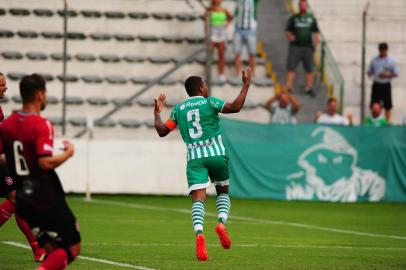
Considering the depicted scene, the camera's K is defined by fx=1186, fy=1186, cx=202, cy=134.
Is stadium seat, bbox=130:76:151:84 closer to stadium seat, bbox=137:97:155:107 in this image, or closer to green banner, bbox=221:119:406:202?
stadium seat, bbox=137:97:155:107

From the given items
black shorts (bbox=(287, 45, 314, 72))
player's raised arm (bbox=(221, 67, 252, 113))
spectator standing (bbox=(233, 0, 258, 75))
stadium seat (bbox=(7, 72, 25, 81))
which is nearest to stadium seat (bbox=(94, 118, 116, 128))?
stadium seat (bbox=(7, 72, 25, 81))

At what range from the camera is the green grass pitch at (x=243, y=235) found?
41.5 feet

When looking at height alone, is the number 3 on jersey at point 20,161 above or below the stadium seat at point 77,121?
above

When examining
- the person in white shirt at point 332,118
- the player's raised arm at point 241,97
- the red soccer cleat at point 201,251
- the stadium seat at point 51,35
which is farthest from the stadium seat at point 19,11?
the red soccer cleat at point 201,251

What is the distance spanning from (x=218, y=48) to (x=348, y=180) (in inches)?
200

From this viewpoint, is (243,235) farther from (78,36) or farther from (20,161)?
(78,36)

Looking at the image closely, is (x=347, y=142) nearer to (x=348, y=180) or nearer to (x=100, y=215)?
(x=348, y=180)

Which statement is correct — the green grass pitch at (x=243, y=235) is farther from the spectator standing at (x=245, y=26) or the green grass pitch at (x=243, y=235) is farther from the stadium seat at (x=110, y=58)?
the stadium seat at (x=110, y=58)

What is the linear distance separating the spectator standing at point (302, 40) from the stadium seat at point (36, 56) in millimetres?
Result: 5879

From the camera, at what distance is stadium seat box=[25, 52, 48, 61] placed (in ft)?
93.7

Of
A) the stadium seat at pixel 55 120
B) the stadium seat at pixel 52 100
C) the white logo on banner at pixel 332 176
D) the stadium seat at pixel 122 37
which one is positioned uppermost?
the stadium seat at pixel 122 37

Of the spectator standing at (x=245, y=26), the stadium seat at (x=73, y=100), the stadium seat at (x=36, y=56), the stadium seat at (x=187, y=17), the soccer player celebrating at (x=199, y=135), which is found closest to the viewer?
the soccer player celebrating at (x=199, y=135)

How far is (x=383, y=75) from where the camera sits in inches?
1081

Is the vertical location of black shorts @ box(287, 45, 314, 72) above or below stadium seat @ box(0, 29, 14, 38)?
below
